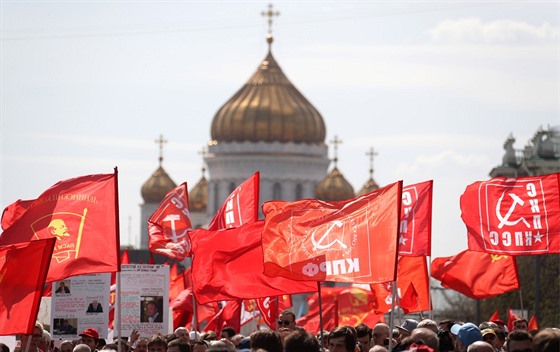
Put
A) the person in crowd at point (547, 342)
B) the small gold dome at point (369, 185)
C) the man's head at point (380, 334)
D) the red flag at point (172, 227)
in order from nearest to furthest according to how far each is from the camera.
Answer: the person in crowd at point (547, 342)
the man's head at point (380, 334)
the red flag at point (172, 227)
the small gold dome at point (369, 185)

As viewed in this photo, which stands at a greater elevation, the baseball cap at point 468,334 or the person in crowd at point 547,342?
the baseball cap at point 468,334

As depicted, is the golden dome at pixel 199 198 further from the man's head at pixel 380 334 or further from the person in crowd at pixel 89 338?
the man's head at pixel 380 334

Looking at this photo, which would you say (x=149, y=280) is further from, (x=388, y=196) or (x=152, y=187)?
(x=152, y=187)

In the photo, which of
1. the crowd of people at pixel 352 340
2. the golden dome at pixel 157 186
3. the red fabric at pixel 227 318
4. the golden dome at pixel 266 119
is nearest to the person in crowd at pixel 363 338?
the crowd of people at pixel 352 340

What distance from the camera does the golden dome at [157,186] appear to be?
Answer: 127 m

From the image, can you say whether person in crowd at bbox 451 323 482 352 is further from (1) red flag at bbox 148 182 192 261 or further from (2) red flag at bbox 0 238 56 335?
(1) red flag at bbox 148 182 192 261

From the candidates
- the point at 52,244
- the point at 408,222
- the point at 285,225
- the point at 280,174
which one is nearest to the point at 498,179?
the point at 408,222

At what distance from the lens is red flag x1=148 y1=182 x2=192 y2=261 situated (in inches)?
1014

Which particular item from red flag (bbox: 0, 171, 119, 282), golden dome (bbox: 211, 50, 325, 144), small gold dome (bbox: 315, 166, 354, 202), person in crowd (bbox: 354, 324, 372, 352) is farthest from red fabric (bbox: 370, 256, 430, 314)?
golden dome (bbox: 211, 50, 325, 144)

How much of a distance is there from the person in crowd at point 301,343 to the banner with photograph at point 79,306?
7652 millimetres

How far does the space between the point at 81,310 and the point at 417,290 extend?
5060 mm

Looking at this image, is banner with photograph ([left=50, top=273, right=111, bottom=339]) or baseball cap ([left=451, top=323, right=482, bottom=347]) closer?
baseball cap ([left=451, top=323, right=482, bottom=347])

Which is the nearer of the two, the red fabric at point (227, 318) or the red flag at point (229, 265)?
the red flag at point (229, 265)

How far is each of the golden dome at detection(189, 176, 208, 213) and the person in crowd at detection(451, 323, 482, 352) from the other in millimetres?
108702
